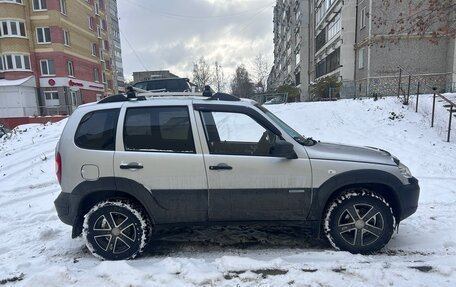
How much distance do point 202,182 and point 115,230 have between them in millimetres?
1244

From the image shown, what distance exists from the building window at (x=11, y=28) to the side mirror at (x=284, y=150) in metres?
36.9

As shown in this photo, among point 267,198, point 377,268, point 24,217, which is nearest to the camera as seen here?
point 377,268

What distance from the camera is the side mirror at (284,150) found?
3.79 m

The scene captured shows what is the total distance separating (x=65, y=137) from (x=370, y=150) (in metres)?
4.04

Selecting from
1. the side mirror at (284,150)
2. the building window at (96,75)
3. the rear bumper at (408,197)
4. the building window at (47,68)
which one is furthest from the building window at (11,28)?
the rear bumper at (408,197)

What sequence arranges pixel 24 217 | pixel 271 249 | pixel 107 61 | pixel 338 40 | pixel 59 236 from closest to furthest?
pixel 271 249 < pixel 59 236 < pixel 24 217 < pixel 338 40 < pixel 107 61

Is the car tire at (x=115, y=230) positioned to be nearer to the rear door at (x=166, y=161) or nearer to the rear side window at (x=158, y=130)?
the rear door at (x=166, y=161)

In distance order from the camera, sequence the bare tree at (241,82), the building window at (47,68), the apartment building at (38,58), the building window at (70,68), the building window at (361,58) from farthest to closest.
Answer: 1. the bare tree at (241,82)
2. the building window at (70,68)
3. the building window at (47,68)
4. the apartment building at (38,58)
5. the building window at (361,58)

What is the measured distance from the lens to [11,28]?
103 feet

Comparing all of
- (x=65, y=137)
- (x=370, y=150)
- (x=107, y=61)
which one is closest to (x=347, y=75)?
(x=370, y=150)

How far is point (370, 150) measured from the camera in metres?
4.39

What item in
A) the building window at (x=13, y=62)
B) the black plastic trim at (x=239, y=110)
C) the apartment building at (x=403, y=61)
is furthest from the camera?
the building window at (x=13, y=62)

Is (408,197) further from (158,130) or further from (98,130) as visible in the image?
(98,130)

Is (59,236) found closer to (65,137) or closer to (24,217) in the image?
(24,217)
